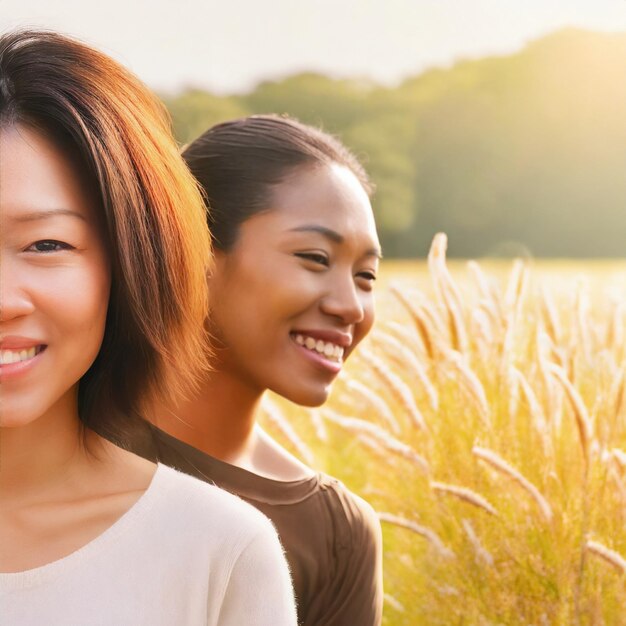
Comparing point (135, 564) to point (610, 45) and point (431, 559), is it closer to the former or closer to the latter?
point (431, 559)

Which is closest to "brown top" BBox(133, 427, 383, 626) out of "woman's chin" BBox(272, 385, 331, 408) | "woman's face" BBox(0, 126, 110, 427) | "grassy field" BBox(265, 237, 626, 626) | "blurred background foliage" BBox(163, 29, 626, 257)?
"woman's chin" BBox(272, 385, 331, 408)

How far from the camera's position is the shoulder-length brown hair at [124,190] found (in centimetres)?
110

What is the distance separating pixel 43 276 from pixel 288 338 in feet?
2.38

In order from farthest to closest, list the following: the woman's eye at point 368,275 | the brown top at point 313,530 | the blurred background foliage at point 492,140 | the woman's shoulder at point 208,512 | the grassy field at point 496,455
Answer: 1. the blurred background foliage at point 492,140
2. the grassy field at point 496,455
3. the woman's eye at point 368,275
4. the brown top at point 313,530
5. the woman's shoulder at point 208,512

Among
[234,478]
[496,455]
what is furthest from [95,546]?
[496,455]

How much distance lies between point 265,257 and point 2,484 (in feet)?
2.21

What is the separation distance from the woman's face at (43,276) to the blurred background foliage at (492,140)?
306 inches

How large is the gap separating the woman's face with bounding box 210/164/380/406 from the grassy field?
1.23 ft

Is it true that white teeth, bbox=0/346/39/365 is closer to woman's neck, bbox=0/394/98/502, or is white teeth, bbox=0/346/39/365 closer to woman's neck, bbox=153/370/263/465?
woman's neck, bbox=0/394/98/502

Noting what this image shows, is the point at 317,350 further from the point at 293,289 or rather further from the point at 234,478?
the point at 234,478

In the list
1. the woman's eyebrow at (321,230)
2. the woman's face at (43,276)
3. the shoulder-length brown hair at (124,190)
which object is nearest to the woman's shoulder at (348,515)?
the woman's eyebrow at (321,230)

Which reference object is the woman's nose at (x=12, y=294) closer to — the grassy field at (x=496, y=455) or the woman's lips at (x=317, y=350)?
the woman's lips at (x=317, y=350)

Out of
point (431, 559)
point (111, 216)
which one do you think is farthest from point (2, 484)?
point (431, 559)

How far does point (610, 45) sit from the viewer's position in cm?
879
